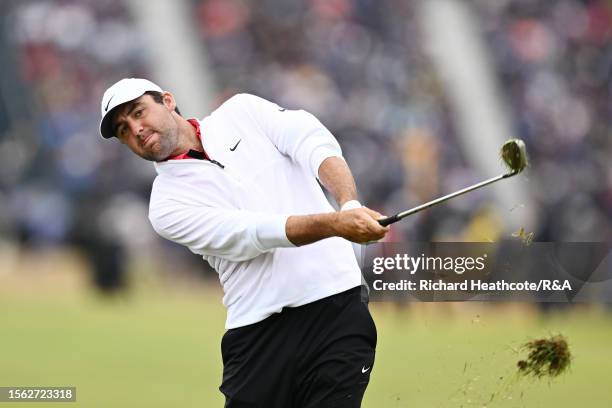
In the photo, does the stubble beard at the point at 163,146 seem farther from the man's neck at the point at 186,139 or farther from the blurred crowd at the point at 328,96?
the blurred crowd at the point at 328,96

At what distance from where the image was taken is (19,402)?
10312 mm

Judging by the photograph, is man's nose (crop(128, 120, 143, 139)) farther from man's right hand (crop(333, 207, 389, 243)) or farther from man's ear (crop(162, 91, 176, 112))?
man's right hand (crop(333, 207, 389, 243))

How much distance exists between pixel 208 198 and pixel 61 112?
59.1ft

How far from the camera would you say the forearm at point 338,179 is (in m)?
5.28

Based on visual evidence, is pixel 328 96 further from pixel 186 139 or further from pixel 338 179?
pixel 338 179

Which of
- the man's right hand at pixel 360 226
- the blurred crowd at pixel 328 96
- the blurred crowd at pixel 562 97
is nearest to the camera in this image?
the man's right hand at pixel 360 226

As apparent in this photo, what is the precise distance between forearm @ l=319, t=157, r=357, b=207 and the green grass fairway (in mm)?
1378

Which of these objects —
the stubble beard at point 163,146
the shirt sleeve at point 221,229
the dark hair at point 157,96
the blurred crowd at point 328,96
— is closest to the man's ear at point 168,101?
the dark hair at point 157,96

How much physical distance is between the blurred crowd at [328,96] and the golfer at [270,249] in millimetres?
14442

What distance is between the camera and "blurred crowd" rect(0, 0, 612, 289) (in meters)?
Result: 21.5

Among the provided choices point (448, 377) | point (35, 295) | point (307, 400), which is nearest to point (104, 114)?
point (307, 400)

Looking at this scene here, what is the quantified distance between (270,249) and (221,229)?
234mm

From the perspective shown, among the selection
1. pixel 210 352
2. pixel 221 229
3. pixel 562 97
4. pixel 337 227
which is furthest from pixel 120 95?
pixel 562 97

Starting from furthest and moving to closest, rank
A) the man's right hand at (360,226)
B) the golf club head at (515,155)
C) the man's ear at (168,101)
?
the man's ear at (168,101) < the golf club head at (515,155) < the man's right hand at (360,226)
